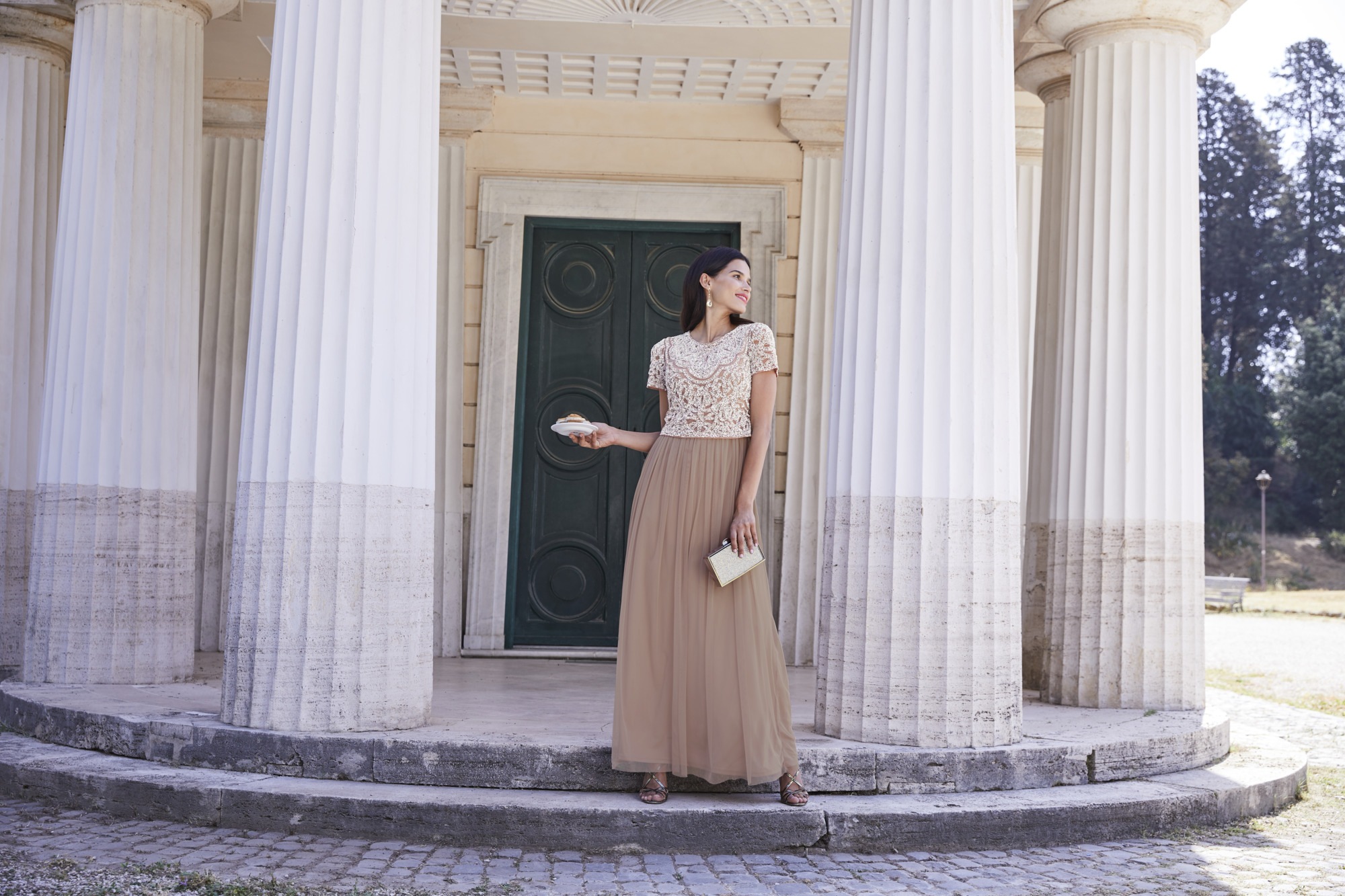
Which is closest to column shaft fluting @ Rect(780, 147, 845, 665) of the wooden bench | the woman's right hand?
the woman's right hand

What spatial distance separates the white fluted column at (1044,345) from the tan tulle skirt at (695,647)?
11.8ft

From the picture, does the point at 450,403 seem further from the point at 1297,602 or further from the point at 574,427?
the point at 1297,602

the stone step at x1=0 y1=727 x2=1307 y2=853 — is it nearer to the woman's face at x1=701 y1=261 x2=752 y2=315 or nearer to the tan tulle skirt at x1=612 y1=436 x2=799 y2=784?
the tan tulle skirt at x1=612 y1=436 x2=799 y2=784

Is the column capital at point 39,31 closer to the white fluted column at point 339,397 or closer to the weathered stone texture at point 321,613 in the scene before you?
the white fluted column at point 339,397

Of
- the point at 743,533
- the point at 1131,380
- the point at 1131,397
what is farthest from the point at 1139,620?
the point at 743,533

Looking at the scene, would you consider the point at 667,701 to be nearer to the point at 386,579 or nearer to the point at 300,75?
the point at 386,579

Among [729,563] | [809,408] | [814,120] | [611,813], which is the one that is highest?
[814,120]

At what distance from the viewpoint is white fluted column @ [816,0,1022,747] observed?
17.3 ft

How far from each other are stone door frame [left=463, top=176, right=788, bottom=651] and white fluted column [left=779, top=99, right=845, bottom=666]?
19cm

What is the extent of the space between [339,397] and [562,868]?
2.22m

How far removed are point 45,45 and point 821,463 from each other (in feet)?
20.4

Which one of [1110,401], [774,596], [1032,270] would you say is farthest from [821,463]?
[1110,401]

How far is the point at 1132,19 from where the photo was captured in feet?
23.6

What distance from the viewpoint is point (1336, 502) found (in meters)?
47.8
